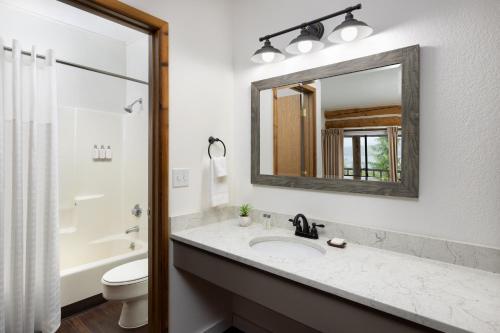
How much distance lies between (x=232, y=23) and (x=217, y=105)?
0.64 meters

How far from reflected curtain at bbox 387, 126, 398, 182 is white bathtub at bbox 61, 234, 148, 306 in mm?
2254

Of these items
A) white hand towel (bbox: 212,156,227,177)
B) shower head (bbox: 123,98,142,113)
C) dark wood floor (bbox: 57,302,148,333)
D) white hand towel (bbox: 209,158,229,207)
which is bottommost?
dark wood floor (bbox: 57,302,148,333)

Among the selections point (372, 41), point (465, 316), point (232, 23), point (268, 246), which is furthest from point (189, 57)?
point (465, 316)

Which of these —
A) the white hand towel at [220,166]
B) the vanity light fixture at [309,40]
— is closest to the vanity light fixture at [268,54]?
the vanity light fixture at [309,40]

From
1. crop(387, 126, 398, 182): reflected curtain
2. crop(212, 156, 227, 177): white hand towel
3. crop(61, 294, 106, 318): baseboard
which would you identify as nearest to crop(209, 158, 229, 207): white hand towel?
crop(212, 156, 227, 177): white hand towel

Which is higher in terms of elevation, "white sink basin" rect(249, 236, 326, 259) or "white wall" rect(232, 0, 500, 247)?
"white wall" rect(232, 0, 500, 247)

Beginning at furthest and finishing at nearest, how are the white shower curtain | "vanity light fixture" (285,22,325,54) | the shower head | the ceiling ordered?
the shower head, the ceiling, the white shower curtain, "vanity light fixture" (285,22,325,54)

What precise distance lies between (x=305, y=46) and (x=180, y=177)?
1.04m

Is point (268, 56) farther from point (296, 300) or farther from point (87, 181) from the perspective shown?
point (87, 181)

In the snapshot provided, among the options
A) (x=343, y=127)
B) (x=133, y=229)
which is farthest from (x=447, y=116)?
(x=133, y=229)

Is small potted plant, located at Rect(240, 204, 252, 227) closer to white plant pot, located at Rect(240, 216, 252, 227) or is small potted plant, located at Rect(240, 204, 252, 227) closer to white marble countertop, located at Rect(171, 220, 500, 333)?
white plant pot, located at Rect(240, 216, 252, 227)

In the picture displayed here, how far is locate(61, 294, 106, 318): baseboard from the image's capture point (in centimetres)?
209

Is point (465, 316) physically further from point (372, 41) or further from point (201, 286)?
point (201, 286)

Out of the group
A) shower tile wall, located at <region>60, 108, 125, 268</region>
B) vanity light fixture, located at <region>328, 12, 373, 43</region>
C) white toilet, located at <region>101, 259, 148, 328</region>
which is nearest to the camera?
vanity light fixture, located at <region>328, 12, 373, 43</region>
